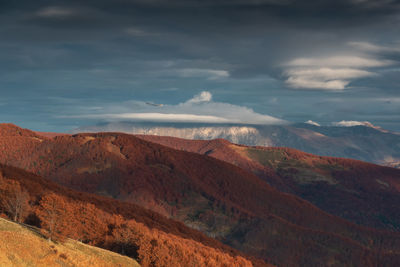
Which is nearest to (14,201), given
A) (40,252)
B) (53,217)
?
(53,217)

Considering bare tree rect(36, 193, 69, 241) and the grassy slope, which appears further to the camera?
bare tree rect(36, 193, 69, 241)

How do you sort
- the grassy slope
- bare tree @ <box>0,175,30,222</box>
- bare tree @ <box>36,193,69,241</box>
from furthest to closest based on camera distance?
bare tree @ <box>0,175,30,222</box> < bare tree @ <box>36,193,69,241</box> < the grassy slope

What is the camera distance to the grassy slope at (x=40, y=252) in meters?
83.3

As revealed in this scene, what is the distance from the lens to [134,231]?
139 meters

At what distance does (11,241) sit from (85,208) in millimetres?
79349

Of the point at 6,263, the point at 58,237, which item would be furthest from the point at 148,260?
the point at 6,263

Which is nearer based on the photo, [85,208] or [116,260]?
[116,260]

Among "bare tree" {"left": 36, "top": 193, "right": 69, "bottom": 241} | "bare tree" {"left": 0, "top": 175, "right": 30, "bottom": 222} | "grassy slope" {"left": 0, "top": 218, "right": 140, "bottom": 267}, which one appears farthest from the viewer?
"bare tree" {"left": 0, "top": 175, "right": 30, "bottom": 222}

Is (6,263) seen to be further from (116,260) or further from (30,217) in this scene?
(30,217)

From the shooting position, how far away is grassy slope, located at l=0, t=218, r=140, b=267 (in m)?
83.3

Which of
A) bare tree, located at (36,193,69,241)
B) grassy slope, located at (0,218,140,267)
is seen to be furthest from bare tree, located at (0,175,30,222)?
grassy slope, located at (0,218,140,267)

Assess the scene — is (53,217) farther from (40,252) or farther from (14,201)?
(14,201)

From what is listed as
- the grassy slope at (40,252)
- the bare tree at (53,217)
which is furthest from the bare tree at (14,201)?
the grassy slope at (40,252)

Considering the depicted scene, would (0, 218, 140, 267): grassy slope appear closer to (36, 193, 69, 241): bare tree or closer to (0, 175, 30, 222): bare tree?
(36, 193, 69, 241): bare tree
